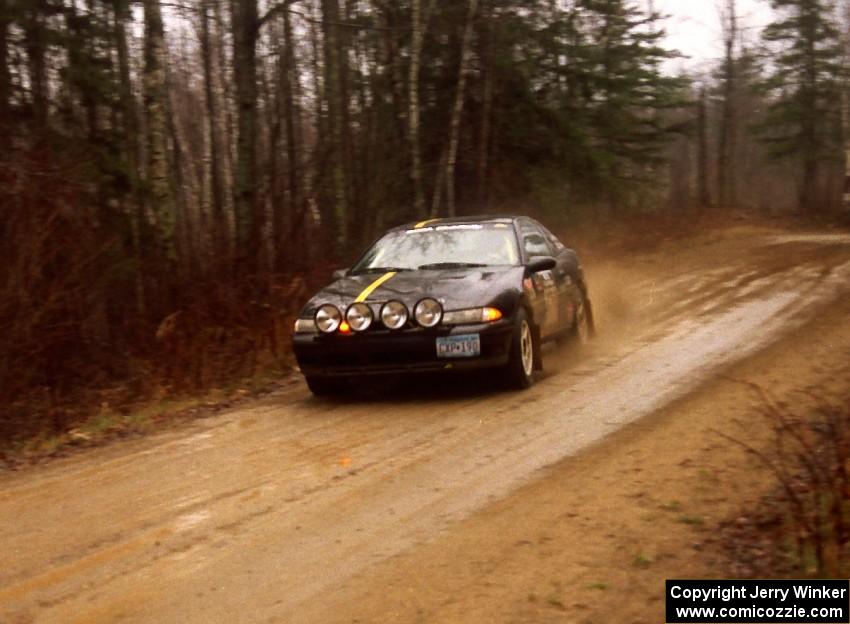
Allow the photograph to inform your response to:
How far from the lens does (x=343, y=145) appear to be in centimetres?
1939

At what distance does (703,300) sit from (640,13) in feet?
48.5

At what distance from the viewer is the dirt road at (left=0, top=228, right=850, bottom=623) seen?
4832 millimetres

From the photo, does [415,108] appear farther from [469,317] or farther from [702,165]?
[702,165]

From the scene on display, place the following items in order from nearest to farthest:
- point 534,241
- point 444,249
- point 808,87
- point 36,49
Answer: point 444,249
point 534,241
point 36,49
point 808,87

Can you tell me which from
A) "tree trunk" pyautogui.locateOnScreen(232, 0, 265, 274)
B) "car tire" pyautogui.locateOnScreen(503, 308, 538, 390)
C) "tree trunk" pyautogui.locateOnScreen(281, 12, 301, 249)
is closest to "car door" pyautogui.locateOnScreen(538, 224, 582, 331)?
"car tire" pyautogui.locateOnScreen(503, 308, 538, 390)

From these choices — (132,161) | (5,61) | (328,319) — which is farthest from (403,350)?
(5,61)

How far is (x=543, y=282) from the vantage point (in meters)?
10.5

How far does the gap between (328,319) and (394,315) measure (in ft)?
1.97

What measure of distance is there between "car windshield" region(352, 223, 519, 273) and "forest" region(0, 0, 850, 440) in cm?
194

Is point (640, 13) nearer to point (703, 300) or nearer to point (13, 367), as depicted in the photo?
point (703, 300)

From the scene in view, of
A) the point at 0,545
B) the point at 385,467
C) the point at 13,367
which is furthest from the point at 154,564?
the point at 13,367

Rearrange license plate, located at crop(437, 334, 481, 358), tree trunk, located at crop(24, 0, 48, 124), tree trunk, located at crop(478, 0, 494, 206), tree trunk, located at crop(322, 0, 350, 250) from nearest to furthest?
1. license plate, located at crop(437, 334, 481, 358)
2. tree trunk, located at crop(24, 0, 48, 124)
3. tree trunk, located at crop(322, 0, 350, 250)
4. tree trunk, located at crop(478, 0, 494, 206)

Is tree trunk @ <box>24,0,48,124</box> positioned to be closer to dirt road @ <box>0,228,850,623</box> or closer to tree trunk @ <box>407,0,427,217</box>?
dirt road @ <box>0,228,850,623</box>

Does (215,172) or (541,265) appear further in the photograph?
(215,172)
